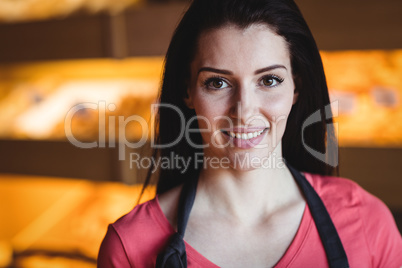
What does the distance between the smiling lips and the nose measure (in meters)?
0.04

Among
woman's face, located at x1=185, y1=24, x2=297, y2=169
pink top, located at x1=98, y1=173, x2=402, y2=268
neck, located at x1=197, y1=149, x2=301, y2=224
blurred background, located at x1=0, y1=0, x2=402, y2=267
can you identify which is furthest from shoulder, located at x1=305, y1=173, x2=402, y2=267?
blurred background, located at x1=0, y1=0, x2=402, y2=267

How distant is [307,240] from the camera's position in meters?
0.97

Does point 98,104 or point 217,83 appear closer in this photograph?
point 217,83

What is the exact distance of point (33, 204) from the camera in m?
2.96

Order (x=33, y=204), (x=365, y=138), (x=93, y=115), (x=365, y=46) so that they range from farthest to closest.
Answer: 1. (x=33, y=204)
2. (x=93, y=115)
3. (x=365, y=138)
4. (x=365, y=46)

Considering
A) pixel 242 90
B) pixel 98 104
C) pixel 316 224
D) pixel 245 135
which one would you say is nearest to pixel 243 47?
pixel 242 90

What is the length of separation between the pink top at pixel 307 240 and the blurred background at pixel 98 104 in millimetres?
914

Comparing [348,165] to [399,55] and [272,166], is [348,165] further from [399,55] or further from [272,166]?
[272,166]

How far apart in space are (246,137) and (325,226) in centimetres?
30

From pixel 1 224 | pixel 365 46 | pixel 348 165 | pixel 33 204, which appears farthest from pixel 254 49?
pixel 1 224

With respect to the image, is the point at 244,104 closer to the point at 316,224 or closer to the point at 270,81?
the point at 270,81

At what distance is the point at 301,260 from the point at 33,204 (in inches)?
99.3

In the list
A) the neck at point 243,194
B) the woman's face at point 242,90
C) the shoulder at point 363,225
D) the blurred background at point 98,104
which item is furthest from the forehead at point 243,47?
the blurred background at point 98,104

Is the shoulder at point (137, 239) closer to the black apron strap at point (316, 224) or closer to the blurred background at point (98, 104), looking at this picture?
the black apron strap at point (316, 224)
